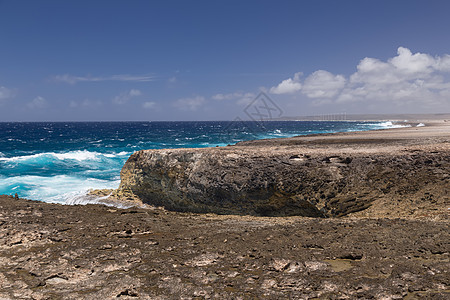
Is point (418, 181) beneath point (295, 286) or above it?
above

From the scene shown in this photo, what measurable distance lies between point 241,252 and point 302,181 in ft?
16.2

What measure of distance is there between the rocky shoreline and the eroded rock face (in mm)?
68

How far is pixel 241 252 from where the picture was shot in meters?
4.93

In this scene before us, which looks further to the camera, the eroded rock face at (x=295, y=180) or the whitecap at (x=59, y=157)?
the whitecap at (x=59, y=157)

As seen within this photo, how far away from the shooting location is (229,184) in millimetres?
10156

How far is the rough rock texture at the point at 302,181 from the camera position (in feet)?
26.1

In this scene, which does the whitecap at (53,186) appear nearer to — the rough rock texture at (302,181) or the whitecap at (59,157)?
the rough rock texture at (302,181)

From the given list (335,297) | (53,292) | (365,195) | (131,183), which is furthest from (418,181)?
(131,183)

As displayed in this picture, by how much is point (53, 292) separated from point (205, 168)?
7.50 metres

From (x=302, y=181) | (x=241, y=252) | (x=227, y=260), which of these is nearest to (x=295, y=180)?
(x=302, y=181)

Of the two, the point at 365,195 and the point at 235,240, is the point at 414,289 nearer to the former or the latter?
the point at 235,240

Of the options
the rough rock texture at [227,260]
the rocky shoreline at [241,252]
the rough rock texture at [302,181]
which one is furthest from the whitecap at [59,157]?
the rough rock texture at [227,260]

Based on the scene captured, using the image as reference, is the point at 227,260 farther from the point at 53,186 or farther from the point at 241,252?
the point at 53,186

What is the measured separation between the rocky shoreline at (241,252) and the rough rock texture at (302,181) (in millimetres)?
66
